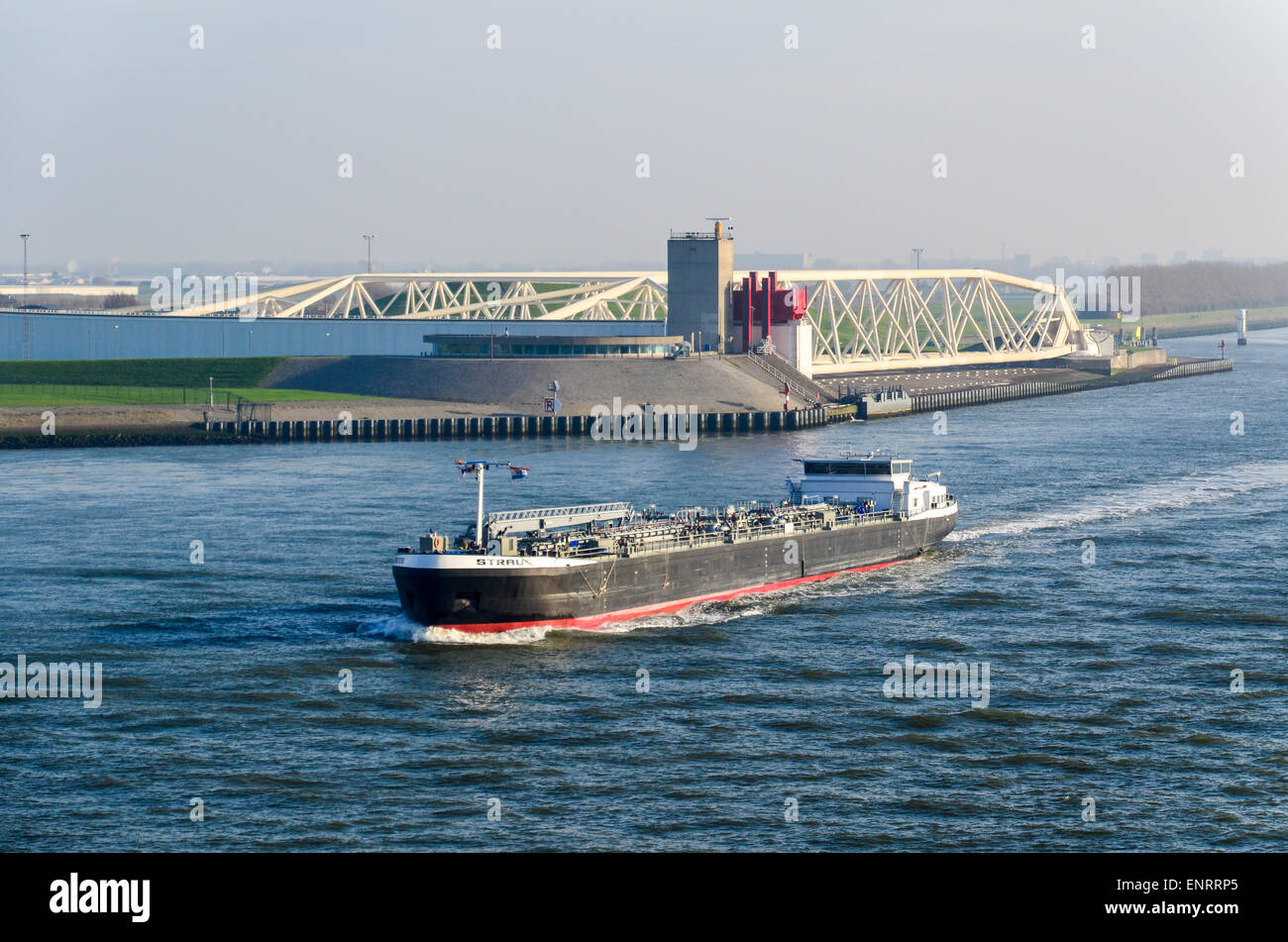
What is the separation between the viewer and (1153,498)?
86.4m

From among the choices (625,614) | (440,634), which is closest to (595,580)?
(625,614)

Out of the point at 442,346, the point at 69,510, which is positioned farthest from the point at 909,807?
the point at 442,346

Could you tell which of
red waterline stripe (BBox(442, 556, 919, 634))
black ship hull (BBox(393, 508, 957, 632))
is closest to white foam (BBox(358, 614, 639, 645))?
red waterline stripe (BBox(442, 556, 919, 634))

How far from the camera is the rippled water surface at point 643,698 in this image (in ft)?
115

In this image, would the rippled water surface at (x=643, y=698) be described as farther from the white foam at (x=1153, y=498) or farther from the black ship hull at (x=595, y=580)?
the black ship hull at (x=595, y=580)

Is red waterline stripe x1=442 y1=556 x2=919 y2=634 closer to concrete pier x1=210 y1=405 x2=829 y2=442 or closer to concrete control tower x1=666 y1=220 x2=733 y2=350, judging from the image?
concrete pier x1=210 y1=405 x2=829 y2=442

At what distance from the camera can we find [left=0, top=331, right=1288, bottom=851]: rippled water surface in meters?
35.0

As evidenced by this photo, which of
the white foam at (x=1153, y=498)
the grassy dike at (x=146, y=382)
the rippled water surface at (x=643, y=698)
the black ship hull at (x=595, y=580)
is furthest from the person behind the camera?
the grassy dike at (x=146, y=382)

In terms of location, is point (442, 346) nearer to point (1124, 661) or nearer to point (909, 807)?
point (1124, 661)

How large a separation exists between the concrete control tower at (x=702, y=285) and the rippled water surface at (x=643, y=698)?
221 feet

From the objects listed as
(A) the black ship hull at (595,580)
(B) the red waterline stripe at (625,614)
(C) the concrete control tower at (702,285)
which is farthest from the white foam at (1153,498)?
(C) the concrete control tower at (702,285)

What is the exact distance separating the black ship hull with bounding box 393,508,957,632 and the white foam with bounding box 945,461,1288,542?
48.6 ft

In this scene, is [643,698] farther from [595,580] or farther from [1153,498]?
[1153,498]

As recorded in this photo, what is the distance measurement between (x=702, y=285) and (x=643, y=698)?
108m
